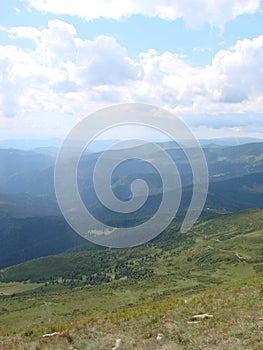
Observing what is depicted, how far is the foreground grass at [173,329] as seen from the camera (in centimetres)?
1579

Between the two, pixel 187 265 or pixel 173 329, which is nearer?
pixel 173 329

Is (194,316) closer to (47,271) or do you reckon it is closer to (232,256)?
(232,256)

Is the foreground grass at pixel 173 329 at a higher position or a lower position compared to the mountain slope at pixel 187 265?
higher

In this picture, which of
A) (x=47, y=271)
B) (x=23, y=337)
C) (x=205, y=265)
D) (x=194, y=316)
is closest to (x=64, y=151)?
(x=23, y=337)

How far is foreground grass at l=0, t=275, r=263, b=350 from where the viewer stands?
51.8 ft

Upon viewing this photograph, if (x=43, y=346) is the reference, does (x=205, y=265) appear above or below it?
below

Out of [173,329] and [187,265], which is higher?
[173,329]

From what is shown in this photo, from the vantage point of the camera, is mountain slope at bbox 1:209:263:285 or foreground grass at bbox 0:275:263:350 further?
mountain slope at bbox 1:209:263:285

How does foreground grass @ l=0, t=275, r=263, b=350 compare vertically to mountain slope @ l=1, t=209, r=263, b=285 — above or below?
above

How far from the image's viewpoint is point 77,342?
62.3ft

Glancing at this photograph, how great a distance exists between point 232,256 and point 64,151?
136 m

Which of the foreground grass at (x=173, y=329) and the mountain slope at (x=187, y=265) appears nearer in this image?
the foreground grass at (x=173, y=329)

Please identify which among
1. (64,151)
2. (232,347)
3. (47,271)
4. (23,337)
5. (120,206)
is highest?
(64,151)

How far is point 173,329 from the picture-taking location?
1866 cm
